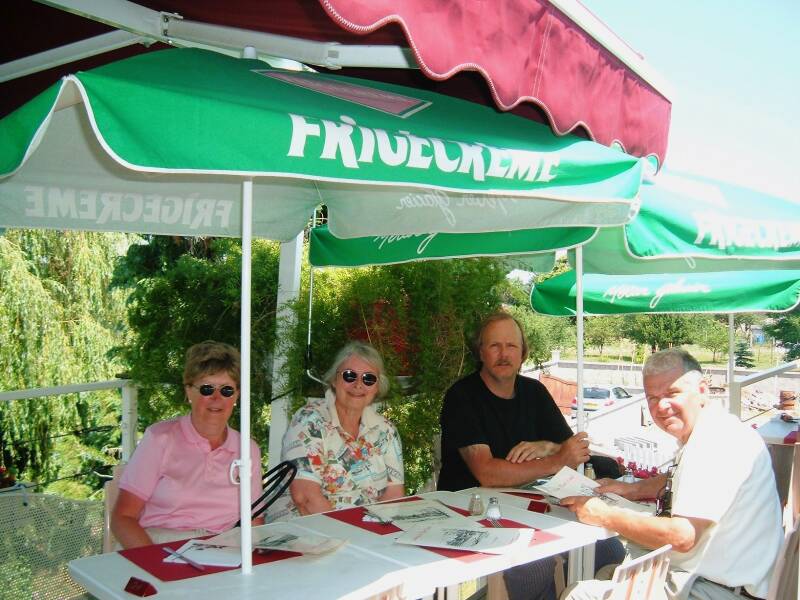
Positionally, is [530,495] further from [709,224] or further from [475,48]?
[475,48]

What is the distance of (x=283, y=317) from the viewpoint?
14.7 ft

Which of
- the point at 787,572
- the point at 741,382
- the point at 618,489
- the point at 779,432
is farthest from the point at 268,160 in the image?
the point at 741,382

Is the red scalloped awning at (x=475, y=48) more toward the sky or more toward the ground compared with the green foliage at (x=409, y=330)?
more toward the sky

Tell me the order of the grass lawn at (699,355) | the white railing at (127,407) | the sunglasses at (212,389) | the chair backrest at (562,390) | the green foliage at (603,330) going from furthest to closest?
the grass lawn at (699,355) < the green foliage at (603,330) < the chair backrest at (562,390) < the white railing at (127,407) < the sunglasses at (212,389)

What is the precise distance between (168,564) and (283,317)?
247 centimetres

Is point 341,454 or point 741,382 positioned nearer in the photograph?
point 341,454

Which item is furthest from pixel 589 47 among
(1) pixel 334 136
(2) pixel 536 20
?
(1) pixel 334 136

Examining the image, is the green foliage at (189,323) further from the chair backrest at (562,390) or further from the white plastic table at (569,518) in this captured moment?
the chair backrest at (562,390)

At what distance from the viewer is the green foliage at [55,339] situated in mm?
7977

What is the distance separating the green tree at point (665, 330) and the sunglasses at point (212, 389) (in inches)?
1386

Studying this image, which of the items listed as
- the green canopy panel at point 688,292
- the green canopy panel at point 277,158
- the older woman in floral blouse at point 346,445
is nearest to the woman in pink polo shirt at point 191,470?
the older woman in floral blouse at point 346,445

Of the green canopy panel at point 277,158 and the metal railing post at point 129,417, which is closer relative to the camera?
the green canopy panel at point 277,158

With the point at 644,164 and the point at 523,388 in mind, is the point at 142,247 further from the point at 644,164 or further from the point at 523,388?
the point at 644,164

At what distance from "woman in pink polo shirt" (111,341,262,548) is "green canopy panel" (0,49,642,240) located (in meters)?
0.86
